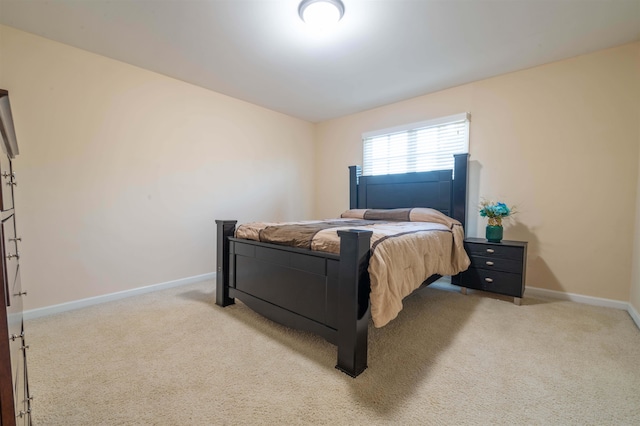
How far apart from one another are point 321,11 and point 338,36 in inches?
15.8

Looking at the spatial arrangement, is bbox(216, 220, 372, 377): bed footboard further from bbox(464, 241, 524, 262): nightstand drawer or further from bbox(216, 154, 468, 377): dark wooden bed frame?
bbox(464, 241, 524, 262): nightstand drawer

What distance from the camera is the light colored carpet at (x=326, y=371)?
4.18 feet

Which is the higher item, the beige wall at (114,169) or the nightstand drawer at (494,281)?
the beige wall at (114,169)

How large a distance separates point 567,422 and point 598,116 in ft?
9.28

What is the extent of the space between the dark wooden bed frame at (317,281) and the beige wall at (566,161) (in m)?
0.40

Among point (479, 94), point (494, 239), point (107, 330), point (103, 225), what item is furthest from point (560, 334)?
point (103, 225)

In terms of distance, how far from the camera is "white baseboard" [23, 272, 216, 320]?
233 centimetres

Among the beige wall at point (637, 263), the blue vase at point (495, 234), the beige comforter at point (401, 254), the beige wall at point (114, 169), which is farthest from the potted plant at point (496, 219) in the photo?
Result: the beige wall at point (114, 169)

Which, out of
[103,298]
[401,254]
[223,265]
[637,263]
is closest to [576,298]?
[637,263]

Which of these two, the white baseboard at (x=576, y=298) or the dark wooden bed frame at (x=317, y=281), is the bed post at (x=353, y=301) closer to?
the dark wooden bed frame at (x=317, y=281)

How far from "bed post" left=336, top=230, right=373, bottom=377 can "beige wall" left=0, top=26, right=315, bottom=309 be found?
2.46 metres

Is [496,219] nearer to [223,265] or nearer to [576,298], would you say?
[576,298]

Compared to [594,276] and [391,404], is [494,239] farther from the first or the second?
[391,404]

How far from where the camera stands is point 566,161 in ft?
9.02
